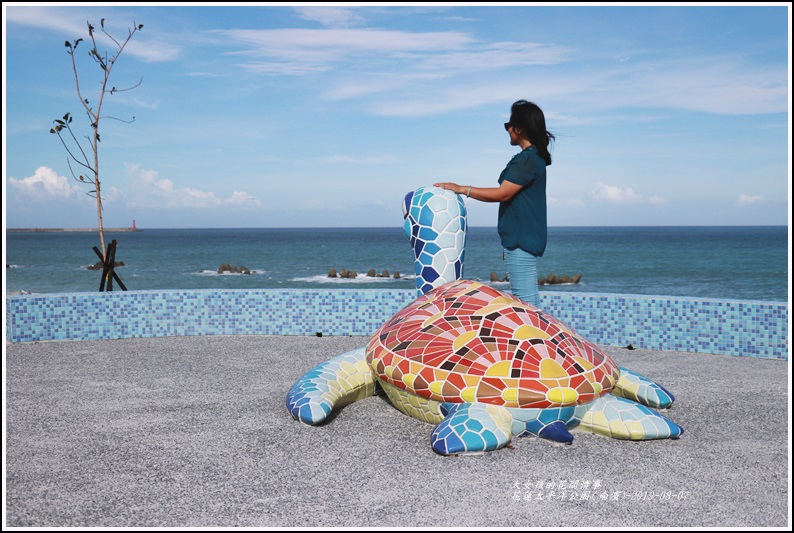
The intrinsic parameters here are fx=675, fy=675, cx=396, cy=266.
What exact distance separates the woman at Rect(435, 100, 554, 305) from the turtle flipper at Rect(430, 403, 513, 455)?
90 centimetres

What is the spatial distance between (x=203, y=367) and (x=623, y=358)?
3.69m

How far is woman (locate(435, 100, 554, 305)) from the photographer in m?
3.82

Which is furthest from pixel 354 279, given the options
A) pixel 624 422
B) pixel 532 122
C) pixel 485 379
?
pixel 485 379

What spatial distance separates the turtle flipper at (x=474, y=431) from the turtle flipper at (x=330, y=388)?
76cm

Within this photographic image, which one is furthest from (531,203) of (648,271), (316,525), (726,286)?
(648,271)

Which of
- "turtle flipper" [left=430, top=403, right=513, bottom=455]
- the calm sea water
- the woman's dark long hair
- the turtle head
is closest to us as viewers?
"turtle flipper" [left=430, top=403, right=513, bottom=455]

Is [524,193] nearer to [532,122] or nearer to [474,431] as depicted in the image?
[532,122]

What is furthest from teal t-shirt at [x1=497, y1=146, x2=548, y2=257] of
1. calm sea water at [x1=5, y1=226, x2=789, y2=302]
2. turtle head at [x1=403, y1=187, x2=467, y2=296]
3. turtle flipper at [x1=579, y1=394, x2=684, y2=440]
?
calm sea water at [x1=5, y1=226, x2=789, y2=302]

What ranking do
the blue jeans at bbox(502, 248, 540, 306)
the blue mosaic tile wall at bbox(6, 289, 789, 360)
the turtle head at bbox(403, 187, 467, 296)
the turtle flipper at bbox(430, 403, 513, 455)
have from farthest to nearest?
the blue mosaic tile wall at bbox(6, 289, 789, 360), the turtle head at bbox(403, 187, 467, 296), the blue jeans at bbox(502, 248, 540, 306), the turtle flipper at bbox(430, 403, 513, 455)

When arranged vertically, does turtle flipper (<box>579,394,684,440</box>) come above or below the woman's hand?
below

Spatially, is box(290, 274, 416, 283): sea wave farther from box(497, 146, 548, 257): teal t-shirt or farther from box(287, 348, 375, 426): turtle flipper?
box(497, 146, 548, 257): teal t-shirt

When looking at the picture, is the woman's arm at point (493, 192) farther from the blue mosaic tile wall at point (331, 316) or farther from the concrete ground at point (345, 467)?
the blue mosaic tile wall at point (331, 316)

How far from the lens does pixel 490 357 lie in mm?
3385

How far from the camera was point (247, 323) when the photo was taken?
736 centimetres
